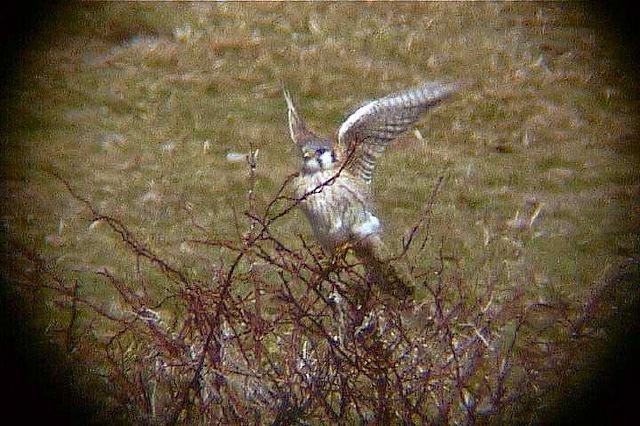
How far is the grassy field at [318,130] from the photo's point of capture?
554 cm

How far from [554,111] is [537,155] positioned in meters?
0.57

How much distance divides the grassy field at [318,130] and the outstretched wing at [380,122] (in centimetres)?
83

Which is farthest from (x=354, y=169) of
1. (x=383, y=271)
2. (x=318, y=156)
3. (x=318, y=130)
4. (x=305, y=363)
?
(x=318, y=130)

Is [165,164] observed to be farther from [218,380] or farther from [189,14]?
[218,380]

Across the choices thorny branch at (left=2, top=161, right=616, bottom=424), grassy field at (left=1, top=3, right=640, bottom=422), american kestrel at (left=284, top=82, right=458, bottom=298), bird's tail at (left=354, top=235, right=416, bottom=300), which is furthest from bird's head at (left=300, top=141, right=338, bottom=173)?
thorny branch at (left=2, top=161, right=616, bottom=424)

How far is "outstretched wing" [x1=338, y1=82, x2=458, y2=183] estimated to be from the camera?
437 centimetres

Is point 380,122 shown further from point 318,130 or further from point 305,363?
point 318,130

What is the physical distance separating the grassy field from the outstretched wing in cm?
83

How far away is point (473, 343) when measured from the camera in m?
3.24

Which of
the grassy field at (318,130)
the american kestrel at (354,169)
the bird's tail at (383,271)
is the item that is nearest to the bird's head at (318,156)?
the american kestrel at (354,169)

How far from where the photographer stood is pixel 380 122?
443cm

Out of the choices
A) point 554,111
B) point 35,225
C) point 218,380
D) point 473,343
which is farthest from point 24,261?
point 554,111

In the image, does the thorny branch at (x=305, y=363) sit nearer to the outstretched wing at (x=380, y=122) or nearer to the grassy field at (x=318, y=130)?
the outstretched wing at (x=380, y=122)

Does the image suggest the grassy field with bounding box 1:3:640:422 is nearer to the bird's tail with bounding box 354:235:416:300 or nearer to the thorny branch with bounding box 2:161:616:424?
the bird's tail with bounding box 354:235:416:300
